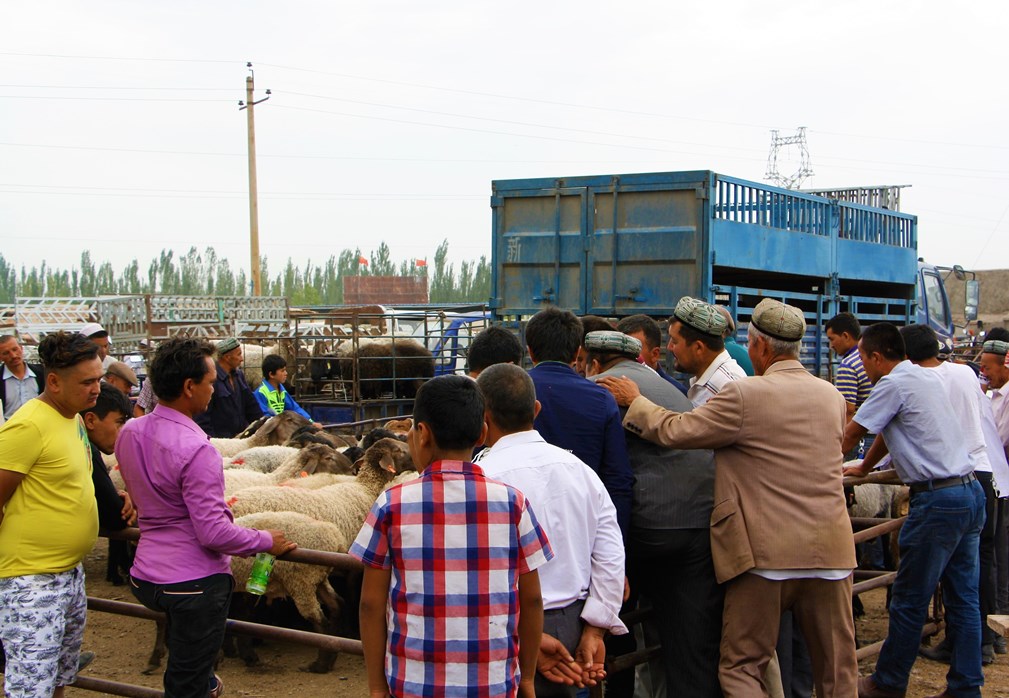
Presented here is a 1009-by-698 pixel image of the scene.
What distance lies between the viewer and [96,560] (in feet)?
29.9

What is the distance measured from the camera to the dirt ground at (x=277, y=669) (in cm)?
570

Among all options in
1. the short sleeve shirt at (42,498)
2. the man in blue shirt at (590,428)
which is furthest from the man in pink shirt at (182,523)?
the man in blue shirt at (590,428)

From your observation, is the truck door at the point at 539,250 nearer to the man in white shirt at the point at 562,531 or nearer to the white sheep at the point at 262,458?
the white sheep at the point at 262,458

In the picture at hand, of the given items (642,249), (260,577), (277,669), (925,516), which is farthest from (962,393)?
(642,249)

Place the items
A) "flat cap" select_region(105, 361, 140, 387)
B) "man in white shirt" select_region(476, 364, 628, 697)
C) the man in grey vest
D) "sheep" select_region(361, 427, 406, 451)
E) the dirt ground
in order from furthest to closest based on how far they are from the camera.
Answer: "flat cap" select_region(105, 361, 140, 387)
"sheep" select_region(361, 427, 406, 451)
the dirt ground
the man in grey vest
"man in white shirt" select_region(476, 364, 628, 697)

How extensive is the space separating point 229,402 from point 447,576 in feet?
20.9

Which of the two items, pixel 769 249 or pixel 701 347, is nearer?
pixel 701 347

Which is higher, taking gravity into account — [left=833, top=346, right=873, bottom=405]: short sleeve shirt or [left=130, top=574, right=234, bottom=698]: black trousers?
[left=833, top=346, right=873, bottom=405]: short sleeve shirt

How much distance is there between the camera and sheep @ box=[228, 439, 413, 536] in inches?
245

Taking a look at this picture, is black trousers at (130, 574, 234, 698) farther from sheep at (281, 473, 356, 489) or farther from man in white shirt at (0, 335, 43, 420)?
man in white shirt at (0, 335, 43, 420)

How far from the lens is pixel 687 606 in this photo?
3916mm

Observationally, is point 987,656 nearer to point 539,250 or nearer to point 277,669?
point 277,669

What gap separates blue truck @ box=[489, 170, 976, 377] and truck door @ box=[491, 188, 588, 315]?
11 millimetres

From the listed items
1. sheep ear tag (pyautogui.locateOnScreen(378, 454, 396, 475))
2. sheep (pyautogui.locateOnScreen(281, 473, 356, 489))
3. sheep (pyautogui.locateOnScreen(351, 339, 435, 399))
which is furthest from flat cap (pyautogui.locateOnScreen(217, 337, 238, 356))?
sheep (pyautogui.locateOnScreen(351, 339, 435, 399))
